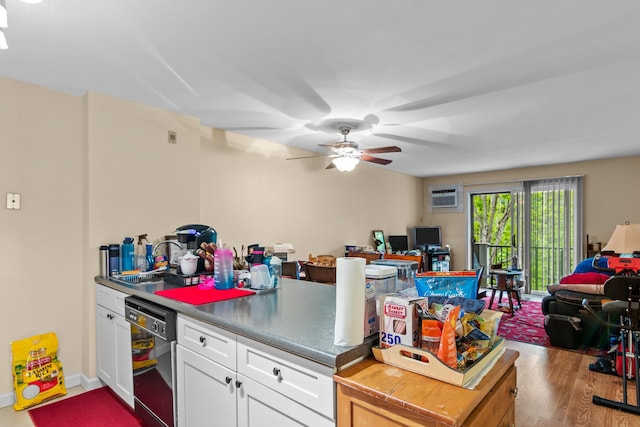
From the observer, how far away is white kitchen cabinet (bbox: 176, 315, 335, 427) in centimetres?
118

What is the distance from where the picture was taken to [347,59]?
228 cm

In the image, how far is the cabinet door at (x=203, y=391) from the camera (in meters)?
1.51

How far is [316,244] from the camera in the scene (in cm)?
511

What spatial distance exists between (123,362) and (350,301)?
6.55ft

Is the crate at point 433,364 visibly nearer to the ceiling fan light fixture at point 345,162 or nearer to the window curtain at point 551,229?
the ceiling fan light fixture at point 345,162

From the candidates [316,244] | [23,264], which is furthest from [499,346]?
[316,244]

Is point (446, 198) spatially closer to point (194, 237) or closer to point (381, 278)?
point (194, 237)

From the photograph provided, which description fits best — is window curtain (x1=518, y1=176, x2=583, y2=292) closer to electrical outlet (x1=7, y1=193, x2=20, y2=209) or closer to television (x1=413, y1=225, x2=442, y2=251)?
television (x1=413, y1=225, x2=442, y2=251)

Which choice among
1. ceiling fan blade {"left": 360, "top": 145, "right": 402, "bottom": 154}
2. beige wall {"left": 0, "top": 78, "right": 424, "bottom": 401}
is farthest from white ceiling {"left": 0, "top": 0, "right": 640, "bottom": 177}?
ceiling fan blade {"left": 360, "top": 145, "right": 402, "bottom": 154}

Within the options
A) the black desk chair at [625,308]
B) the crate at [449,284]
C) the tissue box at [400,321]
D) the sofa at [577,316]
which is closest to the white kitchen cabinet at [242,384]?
the tissue box at [400,321]

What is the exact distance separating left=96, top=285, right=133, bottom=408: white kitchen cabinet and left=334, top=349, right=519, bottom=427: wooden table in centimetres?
178

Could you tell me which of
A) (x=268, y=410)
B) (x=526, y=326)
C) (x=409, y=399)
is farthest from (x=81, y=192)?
(x=526, y=326)

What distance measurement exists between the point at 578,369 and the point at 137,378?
3645mm

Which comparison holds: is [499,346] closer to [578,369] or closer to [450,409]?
[450,409]
